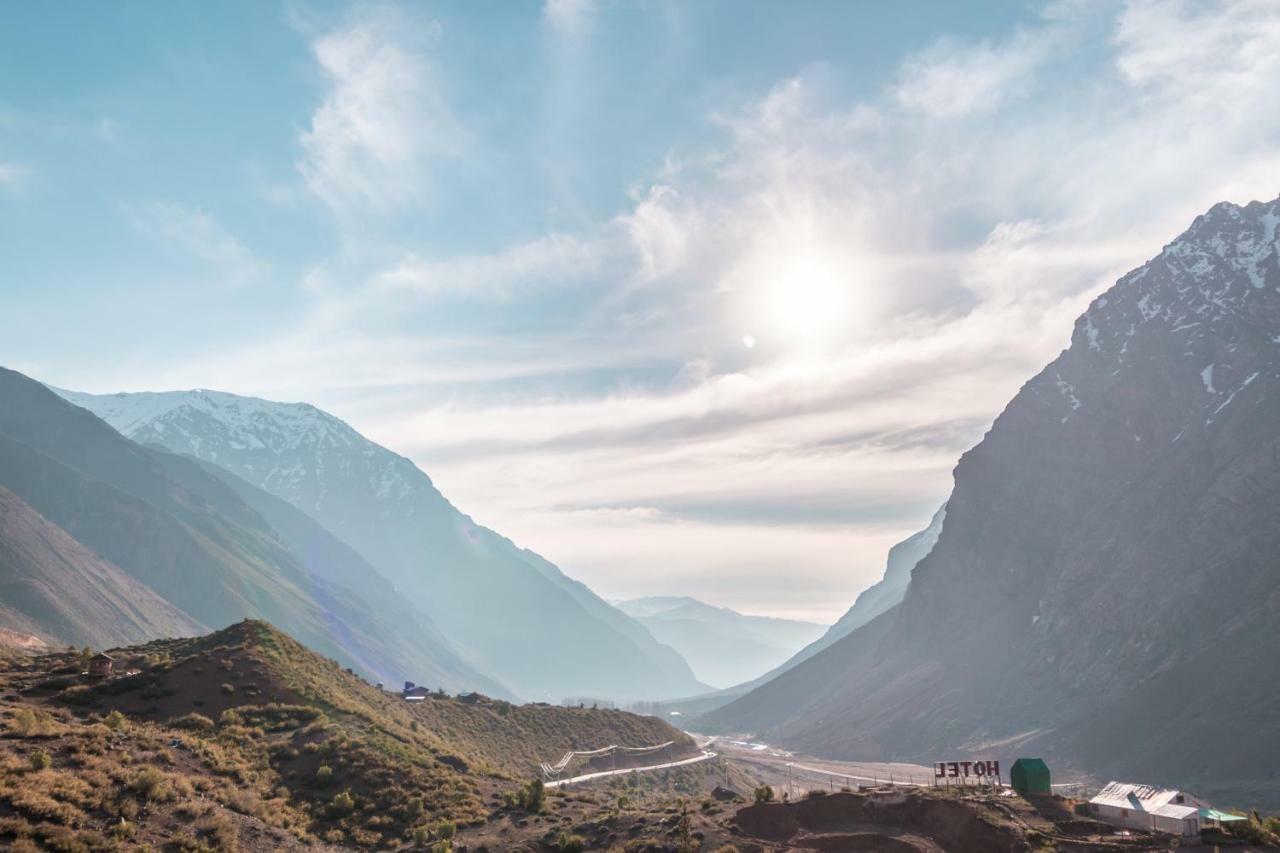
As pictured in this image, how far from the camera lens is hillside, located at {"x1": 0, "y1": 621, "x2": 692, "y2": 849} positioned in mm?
35000

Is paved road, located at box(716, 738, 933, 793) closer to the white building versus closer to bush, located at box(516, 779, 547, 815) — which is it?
the white building

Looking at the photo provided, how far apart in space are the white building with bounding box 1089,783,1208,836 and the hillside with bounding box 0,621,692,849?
125 ft

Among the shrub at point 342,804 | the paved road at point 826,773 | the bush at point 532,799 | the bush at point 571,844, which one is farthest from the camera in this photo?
the paved road at point 826,773

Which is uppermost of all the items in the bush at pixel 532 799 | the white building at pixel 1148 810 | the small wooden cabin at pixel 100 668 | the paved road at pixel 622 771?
the small wooden cabin at pixel 100 668

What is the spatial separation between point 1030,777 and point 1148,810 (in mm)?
9084

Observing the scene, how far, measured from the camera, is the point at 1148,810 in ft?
170

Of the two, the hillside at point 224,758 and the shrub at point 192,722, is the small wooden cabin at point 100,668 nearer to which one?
the hillside at point 224,758

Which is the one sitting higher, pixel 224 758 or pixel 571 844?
pixel 224 758

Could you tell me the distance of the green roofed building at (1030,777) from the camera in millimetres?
59938

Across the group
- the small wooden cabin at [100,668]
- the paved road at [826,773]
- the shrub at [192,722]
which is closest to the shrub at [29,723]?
the shrub at [192,722]

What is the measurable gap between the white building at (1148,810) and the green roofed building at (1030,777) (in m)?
4.34

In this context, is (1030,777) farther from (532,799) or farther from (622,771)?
(622,771)

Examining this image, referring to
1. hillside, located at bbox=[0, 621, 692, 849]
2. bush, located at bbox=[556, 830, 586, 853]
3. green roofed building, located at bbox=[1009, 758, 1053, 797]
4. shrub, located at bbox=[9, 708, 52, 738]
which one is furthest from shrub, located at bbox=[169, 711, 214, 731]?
green roofed building, located at bbox=[1009, 758, 1053, 797]

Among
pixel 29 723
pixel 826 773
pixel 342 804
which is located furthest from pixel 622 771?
pixel 826 773
